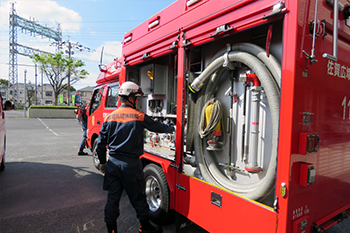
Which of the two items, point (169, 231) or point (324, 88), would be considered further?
point (169, 231)

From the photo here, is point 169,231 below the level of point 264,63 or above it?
below

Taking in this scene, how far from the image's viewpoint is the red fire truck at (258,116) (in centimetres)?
164

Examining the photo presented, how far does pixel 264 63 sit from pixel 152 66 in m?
2.25

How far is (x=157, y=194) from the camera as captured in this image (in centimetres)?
321

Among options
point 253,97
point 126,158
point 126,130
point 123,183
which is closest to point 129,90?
point 126,130

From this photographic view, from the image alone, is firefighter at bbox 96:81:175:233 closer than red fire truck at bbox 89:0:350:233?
No

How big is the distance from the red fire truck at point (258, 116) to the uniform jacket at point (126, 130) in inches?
16.3

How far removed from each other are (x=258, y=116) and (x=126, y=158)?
1567 millimetres

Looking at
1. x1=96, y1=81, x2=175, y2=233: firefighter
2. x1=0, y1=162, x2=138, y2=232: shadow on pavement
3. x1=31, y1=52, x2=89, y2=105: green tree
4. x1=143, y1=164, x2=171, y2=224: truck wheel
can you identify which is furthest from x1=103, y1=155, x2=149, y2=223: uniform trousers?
x1=31, y1=52, x2=89, y2=105: green tree

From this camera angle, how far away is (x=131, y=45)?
12.2 ft

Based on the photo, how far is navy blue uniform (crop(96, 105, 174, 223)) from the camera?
259cm

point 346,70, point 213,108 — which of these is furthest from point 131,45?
point 346,70

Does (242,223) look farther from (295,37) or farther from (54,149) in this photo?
(54,149)

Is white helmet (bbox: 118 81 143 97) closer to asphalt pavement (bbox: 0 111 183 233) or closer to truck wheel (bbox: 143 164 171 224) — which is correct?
truck wheel (bbox: 143 164 171 224)
